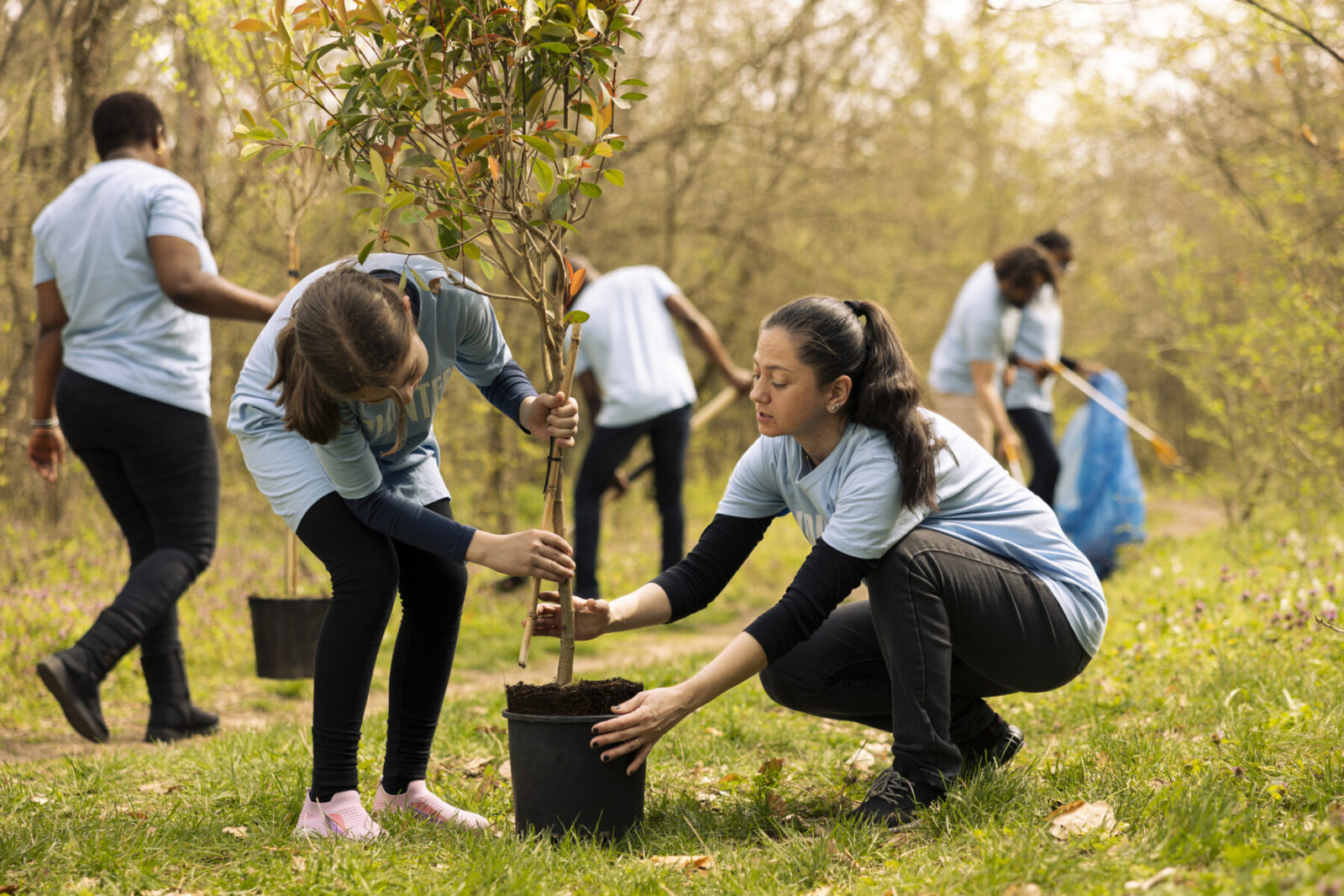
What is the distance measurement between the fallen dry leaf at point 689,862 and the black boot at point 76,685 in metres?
2.01

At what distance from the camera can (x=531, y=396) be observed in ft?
9.02

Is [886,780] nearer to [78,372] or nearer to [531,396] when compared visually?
[531,396]

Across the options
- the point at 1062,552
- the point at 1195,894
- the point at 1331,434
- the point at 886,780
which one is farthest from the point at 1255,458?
the point at 1195,894

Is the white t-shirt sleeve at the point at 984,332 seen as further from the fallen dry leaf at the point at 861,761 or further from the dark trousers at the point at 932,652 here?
the dark trousers at the point at 932,652

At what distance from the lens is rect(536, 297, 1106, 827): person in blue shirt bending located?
2402 mm

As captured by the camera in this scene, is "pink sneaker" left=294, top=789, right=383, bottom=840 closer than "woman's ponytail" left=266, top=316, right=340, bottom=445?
No

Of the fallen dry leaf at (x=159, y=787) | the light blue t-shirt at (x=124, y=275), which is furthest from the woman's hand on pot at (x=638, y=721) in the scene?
the light blue t-shirt at (x=124, y=275)

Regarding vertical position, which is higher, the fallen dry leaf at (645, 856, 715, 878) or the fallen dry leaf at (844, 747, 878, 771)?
the fallen dry leaf at (645, 856, 715, 878)

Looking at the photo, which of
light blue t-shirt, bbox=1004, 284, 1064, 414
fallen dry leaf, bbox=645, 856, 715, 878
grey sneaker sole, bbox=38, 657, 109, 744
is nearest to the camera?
fallen dry leaf, bbox=645, 856, 715, 878

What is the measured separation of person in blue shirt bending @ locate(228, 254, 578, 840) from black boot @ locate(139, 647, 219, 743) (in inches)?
57.1

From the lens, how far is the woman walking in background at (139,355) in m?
3.50

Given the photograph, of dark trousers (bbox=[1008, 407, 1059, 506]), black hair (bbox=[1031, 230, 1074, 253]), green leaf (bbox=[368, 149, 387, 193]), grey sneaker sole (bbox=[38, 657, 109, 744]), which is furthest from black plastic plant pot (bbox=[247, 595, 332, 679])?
black hair (bbox=[1031, 230, 1074, 253])

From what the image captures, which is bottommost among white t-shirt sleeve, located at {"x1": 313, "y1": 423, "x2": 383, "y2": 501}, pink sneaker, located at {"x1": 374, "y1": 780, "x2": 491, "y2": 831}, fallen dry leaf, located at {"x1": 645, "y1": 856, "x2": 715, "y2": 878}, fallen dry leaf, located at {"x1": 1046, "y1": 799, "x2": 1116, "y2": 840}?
pink sneaker, located at {"x1": 374, "y1": 780, "x2": 491, "y2": 831}

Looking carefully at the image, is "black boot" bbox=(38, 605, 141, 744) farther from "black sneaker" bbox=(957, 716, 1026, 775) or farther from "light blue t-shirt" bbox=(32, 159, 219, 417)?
"black sneaker" bbox=(957, 716, 1026, 775)
